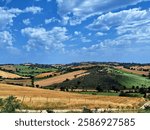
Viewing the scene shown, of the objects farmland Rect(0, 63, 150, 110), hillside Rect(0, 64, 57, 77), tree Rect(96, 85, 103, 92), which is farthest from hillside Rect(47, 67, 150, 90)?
hillside Rect(0, 64, 57, 77)

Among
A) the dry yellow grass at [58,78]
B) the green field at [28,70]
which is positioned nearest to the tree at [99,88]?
the dry yellow grass at [58,78]

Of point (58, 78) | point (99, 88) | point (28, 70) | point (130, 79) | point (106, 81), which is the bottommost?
point (99, 88)

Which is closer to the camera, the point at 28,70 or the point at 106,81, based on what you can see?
the point at 106,81

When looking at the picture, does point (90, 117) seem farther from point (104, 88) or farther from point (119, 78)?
point (119, 78)

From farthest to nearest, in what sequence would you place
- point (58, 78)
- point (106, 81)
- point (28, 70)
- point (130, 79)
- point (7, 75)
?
point (28, 70) → point (7, 75) → point (58, 78) → point (130, 79) → point (106, 81)

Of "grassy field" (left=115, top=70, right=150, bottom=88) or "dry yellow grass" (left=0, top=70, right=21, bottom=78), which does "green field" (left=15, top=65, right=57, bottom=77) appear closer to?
"dry yellow grass" (left=0, top=70, right=21, bottom=78)

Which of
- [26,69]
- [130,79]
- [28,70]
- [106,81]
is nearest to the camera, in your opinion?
[106,81]

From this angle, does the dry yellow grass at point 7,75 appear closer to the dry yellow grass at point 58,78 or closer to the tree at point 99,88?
the dry yellow grass at point 58,78

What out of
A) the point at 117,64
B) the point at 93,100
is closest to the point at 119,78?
the point at 117,64

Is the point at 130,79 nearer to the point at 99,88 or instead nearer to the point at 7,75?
the point at 99,88

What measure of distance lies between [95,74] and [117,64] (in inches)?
833

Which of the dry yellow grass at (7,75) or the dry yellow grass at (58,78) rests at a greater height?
the dry yellow grass at (7,75)

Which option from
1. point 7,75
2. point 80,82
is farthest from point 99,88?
point 7,75

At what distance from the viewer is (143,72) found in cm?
10038
